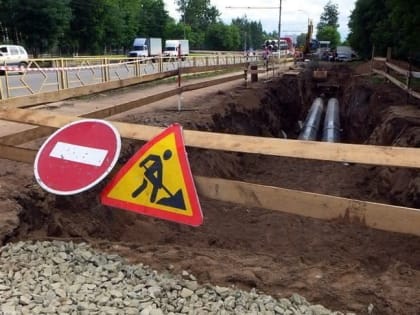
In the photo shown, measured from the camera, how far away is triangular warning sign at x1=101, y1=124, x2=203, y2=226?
4180 millimetres

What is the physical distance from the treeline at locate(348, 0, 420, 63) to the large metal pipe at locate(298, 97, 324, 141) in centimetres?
450

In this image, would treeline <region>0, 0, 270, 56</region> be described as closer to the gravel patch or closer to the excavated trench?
the excavated trench

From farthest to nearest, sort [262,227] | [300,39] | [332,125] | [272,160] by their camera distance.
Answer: [300,39] < [332,125] < [272,160] < [262,227]

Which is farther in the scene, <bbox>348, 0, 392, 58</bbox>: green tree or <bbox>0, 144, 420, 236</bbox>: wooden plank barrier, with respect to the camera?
<bbox>348, 0, 392, 58</bbox>: green tree

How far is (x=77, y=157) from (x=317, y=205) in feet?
7.89

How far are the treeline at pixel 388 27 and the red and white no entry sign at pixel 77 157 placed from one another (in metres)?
9.92

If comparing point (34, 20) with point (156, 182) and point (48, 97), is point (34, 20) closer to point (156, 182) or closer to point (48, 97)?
point (48, 97)

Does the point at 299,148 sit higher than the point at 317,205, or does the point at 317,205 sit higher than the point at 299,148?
the point at 299,148

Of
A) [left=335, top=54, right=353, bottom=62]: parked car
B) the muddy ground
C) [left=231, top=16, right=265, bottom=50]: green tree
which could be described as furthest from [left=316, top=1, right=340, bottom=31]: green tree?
the muddy ground

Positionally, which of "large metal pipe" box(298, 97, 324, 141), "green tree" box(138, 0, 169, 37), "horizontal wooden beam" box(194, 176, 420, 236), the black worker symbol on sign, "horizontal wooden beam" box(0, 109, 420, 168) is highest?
"green tree" box(138, 0, 169, 37)

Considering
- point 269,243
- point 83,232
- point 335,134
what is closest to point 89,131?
point 83,232

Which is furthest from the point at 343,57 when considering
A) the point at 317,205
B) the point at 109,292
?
the point at 109,292

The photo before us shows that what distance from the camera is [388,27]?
2461 cm

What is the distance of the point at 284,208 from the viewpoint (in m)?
4.47
